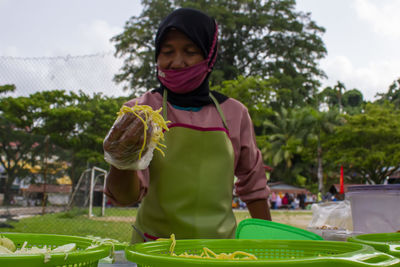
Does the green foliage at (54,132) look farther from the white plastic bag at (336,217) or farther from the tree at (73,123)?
the white plastic bag at (336,217)

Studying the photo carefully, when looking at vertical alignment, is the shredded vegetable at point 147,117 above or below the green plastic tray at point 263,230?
above

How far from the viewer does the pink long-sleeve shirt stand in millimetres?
1709

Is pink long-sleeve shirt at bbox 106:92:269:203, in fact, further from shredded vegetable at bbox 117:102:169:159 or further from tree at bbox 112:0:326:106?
tree at bbox 112:0:326:106

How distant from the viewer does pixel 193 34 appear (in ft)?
5.43

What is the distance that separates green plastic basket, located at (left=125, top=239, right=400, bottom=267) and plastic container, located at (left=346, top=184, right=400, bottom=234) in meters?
1.12

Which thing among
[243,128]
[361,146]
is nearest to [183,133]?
[243,128]

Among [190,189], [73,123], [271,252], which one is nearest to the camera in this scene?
[271,252]

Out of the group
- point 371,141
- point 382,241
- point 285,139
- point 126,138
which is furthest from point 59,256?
point 285,139

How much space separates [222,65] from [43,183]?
18094 millimetres

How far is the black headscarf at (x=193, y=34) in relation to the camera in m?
1.65

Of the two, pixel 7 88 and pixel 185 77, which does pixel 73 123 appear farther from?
pixel 185 77

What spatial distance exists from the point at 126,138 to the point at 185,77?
0.85 m

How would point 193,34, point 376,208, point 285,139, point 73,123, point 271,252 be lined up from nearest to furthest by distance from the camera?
1. point 271,252
2. point 193,34
3. point 376,208
4. point 73,123
5. point 285,139

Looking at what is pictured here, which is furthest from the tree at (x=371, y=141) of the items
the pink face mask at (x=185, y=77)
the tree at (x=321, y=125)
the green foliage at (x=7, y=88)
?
the pink face mask at (x=185, y=77)
